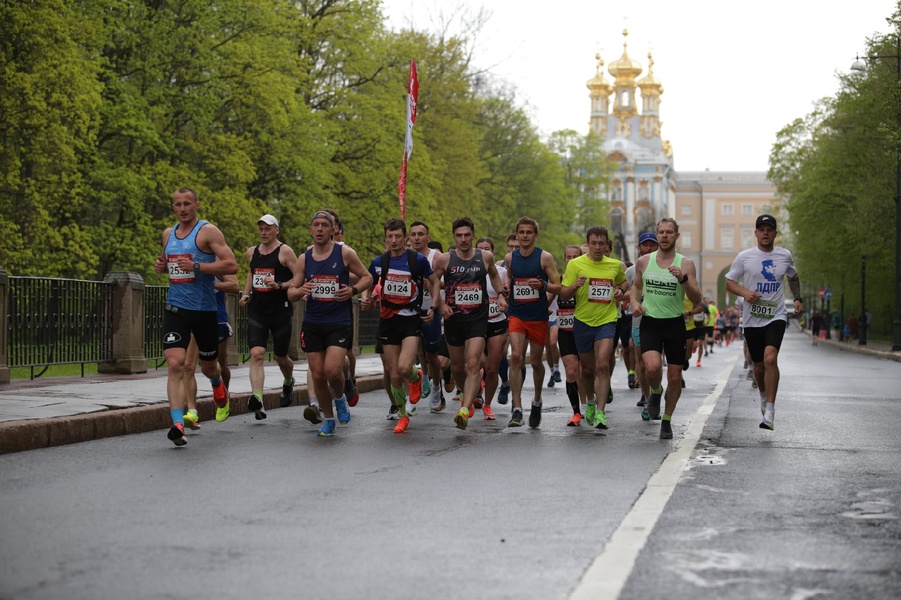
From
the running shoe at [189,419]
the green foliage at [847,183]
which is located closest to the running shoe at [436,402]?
the running shoe at [189,419]

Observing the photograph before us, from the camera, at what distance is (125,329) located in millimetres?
19594

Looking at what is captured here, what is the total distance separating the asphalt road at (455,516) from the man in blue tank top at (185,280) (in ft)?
1.69

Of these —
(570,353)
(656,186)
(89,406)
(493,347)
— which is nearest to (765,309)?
(570,353)

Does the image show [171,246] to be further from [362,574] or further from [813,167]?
[813,167]

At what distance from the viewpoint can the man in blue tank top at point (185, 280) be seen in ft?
37.2

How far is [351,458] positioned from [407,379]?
8.54 feet

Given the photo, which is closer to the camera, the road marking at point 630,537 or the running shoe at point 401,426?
the road marking at point 630,537

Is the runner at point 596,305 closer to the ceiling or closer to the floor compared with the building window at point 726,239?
closer to the floor

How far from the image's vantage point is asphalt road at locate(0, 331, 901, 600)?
5.57 meters

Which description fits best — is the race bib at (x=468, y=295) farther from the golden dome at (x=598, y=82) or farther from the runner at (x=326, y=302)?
the golden dome at (x=598, y=82)

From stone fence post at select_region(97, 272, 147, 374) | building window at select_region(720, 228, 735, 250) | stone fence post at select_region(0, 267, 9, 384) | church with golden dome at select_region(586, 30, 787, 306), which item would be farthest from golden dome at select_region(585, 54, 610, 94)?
stone fence post at select_region(0, 267, 9, 384)

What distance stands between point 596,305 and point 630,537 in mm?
6477

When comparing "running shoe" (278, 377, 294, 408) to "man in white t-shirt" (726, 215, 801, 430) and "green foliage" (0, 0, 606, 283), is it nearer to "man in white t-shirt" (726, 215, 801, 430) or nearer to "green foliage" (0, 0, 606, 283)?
"man in white t-shirt" (726, 215, 801, 430)

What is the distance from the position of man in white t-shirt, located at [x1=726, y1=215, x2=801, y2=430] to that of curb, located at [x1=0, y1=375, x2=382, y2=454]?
5387mm
